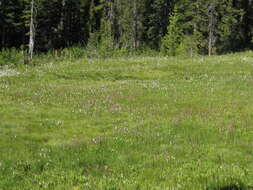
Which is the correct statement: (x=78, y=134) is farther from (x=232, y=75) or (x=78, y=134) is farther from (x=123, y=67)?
(x=123, y=67)

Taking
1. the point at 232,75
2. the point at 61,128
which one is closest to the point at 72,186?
the point at 61,128

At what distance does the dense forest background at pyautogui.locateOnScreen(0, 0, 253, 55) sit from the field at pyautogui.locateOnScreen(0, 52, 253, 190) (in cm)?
4422

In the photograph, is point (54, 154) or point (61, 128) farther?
point (61, 128)

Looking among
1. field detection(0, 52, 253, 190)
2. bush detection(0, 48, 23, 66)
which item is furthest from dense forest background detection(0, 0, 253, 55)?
field detection(0, 52, 253, 190)

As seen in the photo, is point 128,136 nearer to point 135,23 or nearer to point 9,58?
point 9,58

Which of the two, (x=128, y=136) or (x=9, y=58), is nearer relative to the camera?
(x=128, y=136)

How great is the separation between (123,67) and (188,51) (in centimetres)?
3454

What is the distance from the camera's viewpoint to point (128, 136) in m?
13.0

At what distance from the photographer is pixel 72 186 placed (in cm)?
894

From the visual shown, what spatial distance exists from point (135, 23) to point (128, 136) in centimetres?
7055

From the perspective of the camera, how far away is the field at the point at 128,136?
30.9ft

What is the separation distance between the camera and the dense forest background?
230 ft

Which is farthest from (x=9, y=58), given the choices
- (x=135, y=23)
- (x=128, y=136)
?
(x=135, y=23)

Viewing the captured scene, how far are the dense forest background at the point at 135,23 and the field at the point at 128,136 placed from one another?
145 ft
